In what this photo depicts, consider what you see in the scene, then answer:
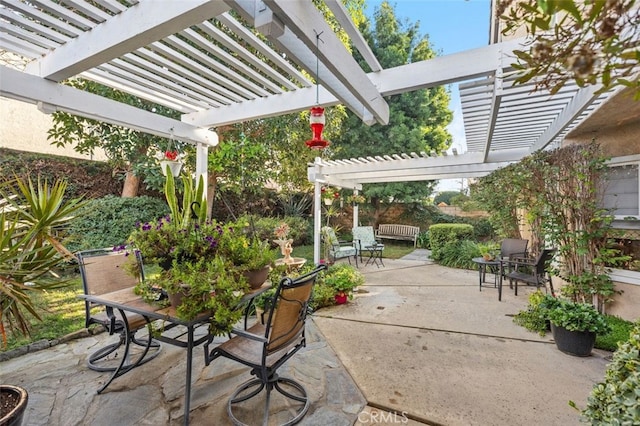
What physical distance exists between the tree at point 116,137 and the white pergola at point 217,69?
1339mm

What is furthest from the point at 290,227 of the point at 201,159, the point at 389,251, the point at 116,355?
the point at 116,355

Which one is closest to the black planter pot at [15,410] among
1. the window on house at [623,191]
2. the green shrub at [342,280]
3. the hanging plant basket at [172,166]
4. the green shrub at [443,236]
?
the hanging plant basket at [172,166]

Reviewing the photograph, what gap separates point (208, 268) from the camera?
1.96m

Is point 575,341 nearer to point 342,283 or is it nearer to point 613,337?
point 613,337

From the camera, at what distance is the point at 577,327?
2664mm

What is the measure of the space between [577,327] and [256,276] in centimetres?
289

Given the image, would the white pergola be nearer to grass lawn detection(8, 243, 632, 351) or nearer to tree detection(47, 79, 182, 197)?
tree detection(47, 79, 182, 197)

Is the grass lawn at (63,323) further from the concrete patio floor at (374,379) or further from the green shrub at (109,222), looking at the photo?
the green shrub at (109,222)

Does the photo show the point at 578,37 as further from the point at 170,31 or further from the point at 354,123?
the point at 354,123

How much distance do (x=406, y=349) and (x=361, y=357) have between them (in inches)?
19.3

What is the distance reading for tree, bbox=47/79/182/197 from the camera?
442cm

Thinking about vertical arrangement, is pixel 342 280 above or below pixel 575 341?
above

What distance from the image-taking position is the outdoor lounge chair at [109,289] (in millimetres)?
2412

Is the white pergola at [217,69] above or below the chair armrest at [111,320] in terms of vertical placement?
above
